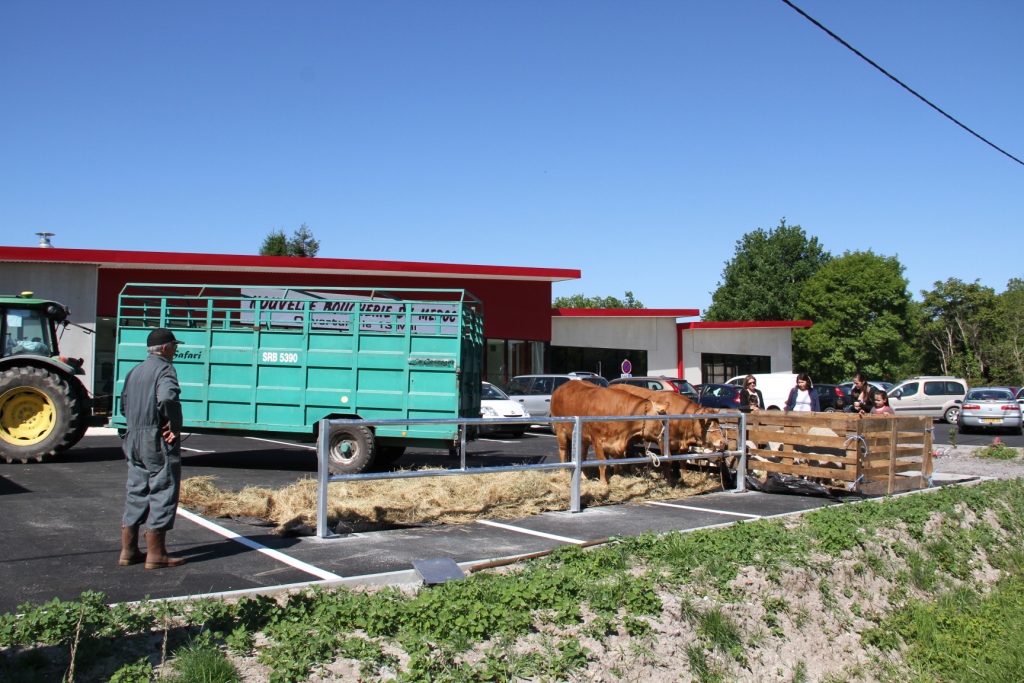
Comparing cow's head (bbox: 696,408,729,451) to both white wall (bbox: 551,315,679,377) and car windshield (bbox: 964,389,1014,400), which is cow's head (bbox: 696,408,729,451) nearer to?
car windshield (bbox: 964,389,1014,400)

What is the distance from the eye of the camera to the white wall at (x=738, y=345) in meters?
42.9


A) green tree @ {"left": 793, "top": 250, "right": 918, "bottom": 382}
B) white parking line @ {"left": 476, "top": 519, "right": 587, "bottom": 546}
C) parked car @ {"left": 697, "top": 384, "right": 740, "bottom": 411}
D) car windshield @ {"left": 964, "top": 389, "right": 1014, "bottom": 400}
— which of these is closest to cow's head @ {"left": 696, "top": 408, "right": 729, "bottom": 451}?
white parking line @ {"left": 476, "top": 519, "right": 587, "bottom": 546}

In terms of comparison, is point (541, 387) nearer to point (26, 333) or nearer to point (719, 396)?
point (719, 396)


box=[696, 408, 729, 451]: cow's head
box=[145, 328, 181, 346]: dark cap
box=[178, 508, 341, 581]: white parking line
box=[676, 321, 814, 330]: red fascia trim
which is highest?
box=[676, 321, 814, 330]: red fascia trim

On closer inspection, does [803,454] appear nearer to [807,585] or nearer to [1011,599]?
[1011,599]

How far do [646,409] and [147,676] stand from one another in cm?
794

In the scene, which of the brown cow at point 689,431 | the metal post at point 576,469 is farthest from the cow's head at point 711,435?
the metal post at point 576,469

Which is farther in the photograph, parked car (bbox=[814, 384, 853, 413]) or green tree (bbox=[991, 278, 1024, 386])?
green tree (bbox=[991, 278, 1024, 386])

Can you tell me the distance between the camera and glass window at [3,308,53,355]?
529 inches

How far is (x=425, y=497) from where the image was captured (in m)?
9.16

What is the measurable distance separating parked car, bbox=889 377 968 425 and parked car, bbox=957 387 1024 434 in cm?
508

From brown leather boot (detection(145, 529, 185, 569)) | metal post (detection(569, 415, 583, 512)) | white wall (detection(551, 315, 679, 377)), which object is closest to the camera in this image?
brown leather boot (detection(145, 529, 185, 569))

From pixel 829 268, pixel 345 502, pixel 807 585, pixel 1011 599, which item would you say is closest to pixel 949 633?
pixel 807 585

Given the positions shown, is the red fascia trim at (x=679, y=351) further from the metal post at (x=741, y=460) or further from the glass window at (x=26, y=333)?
the glass window at (x=26, y=333)
